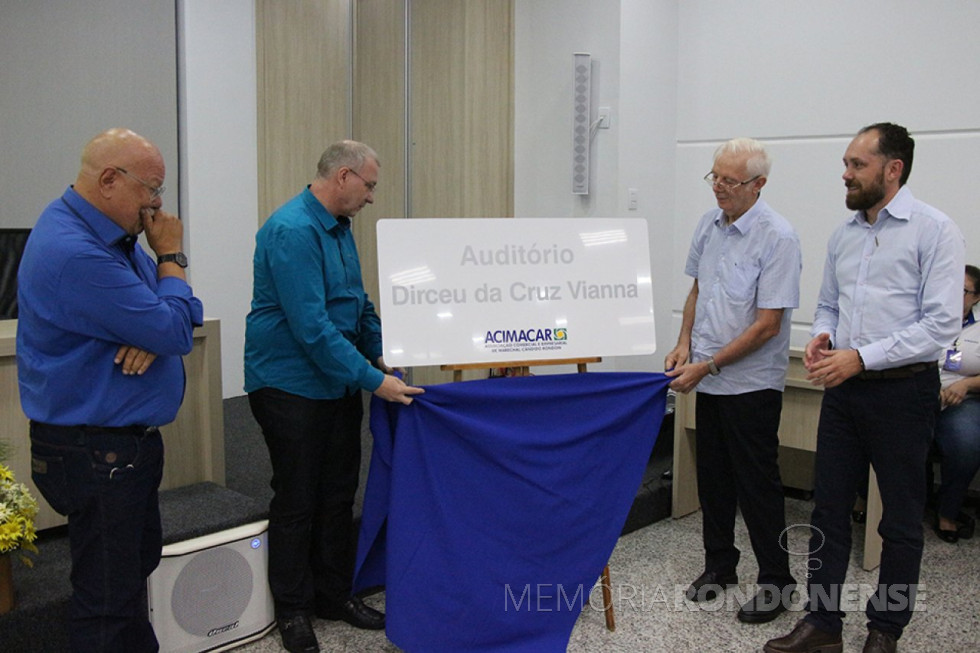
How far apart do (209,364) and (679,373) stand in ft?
5.52

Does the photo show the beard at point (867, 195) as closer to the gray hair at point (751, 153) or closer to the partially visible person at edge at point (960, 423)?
the gray hair at point (751, 153)

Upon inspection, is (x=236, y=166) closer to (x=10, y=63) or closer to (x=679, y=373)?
(x=10, y=63)

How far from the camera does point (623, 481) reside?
266 centimetres

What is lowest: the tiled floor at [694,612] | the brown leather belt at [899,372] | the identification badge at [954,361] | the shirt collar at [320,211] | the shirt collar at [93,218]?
the tiled floor at [694,612]

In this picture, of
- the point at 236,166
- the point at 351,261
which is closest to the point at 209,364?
the point at 351,261

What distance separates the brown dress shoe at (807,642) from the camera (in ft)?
8.58

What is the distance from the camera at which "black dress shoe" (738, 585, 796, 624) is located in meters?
2.86

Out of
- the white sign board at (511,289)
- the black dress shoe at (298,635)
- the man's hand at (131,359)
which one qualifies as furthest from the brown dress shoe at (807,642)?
the man's hand at (131,359)

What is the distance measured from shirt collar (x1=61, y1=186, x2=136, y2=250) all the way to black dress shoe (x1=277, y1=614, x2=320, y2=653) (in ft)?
4.37

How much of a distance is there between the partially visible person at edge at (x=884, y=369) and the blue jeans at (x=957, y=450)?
4.24ft

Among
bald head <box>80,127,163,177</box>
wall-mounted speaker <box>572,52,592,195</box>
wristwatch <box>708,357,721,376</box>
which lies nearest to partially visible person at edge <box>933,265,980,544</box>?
wristwatch <box>708,357,721,376</box>

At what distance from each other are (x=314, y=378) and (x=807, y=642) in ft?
5.56

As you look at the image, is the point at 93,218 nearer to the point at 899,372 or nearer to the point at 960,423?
the point at 899,372

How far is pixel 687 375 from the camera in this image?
277 centimetres
